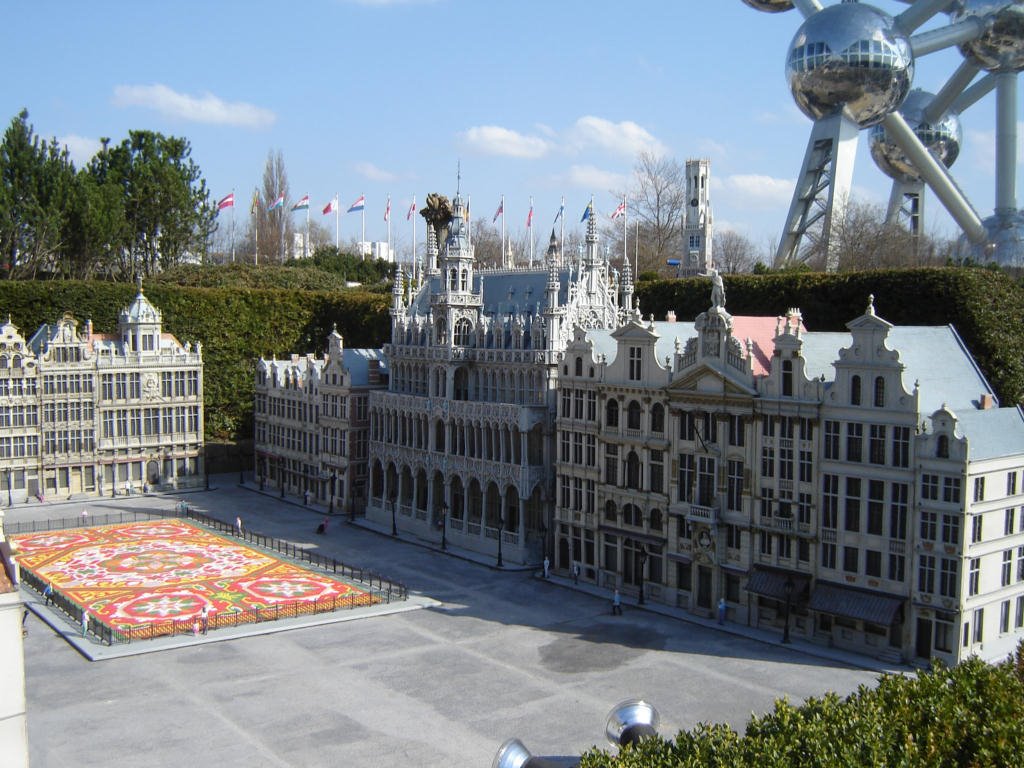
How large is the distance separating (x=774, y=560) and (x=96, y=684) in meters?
30.3

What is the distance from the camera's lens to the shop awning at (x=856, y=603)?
4397 cm

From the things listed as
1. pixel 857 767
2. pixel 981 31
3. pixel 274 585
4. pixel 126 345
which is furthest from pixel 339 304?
pixel 857 767

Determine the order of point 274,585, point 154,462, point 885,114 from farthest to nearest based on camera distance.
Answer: point 154,462 < point 885,114 < point 274,585

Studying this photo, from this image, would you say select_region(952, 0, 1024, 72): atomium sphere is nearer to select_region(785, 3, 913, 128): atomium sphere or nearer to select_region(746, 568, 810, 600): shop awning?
select_region(785, 3, 913, 128): atomium sphere

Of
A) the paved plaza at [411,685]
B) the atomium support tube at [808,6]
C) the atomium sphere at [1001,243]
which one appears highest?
the atomium support tube at [808,6]

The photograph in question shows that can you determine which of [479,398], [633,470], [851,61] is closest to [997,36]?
[851,61]

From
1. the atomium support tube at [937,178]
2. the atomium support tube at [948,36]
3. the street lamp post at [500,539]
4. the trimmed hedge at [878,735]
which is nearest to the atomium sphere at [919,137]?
the atomium support tube at [937,178]

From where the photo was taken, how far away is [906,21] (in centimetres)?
8319

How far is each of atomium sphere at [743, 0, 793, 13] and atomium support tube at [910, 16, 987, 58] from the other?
1489 centimetres

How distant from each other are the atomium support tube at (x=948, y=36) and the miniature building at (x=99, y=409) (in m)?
64.9

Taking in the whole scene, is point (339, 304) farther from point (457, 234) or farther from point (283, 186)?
point (283, 186)

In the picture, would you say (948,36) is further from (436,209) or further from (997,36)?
(436,209)

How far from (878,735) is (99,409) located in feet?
232

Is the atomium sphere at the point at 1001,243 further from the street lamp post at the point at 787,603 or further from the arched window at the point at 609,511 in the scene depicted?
the street lamp post at the point at 787,603
